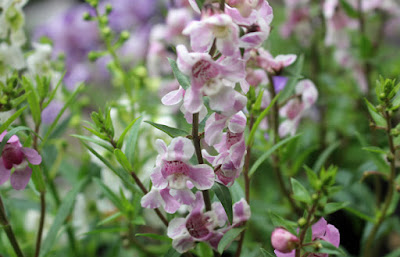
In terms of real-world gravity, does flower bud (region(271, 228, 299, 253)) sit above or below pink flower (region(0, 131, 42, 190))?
below

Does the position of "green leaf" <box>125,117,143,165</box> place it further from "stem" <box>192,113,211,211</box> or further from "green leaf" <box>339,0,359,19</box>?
"green leaf" <box>339,0,359,19</box>

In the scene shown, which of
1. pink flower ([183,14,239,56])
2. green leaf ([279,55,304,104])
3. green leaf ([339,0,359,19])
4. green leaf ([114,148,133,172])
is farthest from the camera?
green leaf ([339,0,359,19])

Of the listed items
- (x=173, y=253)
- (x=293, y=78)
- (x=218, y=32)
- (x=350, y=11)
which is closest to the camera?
(x=218, y=32)

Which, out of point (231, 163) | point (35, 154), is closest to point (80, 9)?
point (35, 154)

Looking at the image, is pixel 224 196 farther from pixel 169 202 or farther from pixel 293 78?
pixel 293 78

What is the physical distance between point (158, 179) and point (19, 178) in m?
0.20

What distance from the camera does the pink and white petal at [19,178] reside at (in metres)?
0.52

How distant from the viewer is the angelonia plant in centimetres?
43

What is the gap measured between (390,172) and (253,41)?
0.34 metres

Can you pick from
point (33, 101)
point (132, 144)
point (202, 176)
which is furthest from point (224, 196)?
point (33, 101)

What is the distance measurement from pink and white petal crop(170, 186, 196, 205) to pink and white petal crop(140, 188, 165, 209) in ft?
0.06

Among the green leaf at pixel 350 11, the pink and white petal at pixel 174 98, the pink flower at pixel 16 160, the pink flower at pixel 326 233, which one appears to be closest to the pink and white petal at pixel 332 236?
the pink flower at pixel 326 233

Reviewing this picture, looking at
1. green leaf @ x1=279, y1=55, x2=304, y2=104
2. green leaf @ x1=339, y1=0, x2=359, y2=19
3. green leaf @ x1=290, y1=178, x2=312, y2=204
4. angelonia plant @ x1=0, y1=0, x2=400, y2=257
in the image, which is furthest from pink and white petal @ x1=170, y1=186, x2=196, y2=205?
green leaf @ x1=339, y1=0, x2=359, y2=19

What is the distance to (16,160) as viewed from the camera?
0.51 metres
